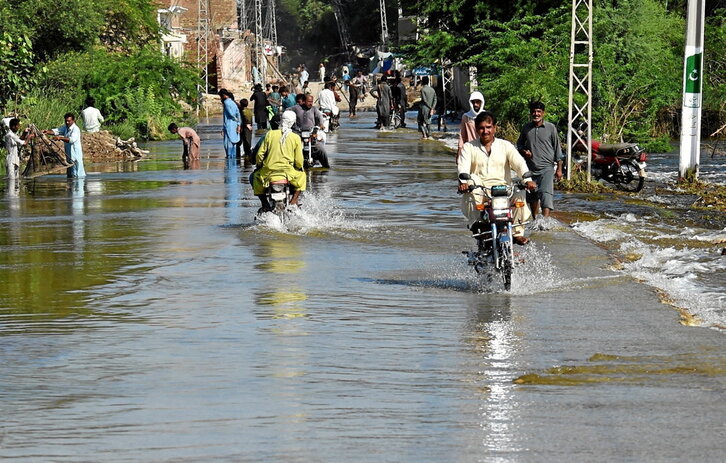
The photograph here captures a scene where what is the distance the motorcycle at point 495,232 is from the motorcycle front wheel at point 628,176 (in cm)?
1163

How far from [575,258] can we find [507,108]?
57.4 feet

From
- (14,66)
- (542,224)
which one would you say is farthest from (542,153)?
(14,66)

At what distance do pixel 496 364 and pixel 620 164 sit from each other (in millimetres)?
15662

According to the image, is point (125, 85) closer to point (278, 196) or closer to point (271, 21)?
point (278, 196)

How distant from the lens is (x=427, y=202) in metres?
20.2

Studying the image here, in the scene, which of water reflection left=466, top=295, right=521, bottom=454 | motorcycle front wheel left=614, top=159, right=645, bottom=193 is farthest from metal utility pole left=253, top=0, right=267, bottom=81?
water reflection left=466, top=295, right=521, bottom=454

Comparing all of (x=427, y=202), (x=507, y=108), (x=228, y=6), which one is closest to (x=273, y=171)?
(x=427, y=202)

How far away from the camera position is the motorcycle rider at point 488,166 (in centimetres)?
1188

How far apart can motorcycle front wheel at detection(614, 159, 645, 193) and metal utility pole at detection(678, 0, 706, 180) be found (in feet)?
3.50

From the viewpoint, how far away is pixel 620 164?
23422 mm

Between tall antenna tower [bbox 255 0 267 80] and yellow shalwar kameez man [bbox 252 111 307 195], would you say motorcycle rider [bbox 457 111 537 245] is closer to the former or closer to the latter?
yellow shalwar kameez man [bbox 252 111 307 195]

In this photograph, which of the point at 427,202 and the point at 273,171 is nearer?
the point at 273,171

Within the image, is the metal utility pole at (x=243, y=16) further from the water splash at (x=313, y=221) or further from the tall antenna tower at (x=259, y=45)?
the water splash at (x=313, y=221)

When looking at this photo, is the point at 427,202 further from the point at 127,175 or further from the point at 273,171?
the point at 127,175
